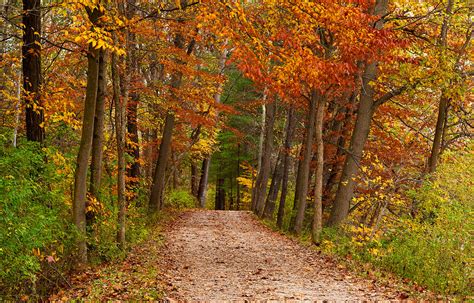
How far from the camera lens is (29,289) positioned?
7.42 metres

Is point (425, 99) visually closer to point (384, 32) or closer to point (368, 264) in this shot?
point (384, 32)

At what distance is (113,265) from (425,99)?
13.0m

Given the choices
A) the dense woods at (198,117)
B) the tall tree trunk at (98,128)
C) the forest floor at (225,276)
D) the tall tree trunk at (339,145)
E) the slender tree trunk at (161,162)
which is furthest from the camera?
the slender tree trunk at (161,162)

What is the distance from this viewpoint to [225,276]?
985 cm

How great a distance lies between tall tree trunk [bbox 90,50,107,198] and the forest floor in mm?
1806

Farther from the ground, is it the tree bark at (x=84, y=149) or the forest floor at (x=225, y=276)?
the tree bark at (x=84, y=149)

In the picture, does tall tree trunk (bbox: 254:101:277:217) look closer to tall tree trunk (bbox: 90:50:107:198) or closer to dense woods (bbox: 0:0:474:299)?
dense woods (bbox: 0:0:474:299)

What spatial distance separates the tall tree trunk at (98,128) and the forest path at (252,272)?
7.58ft

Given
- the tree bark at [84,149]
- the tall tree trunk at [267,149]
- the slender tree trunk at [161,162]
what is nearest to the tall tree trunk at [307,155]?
the slender tree trunk at [161,162]

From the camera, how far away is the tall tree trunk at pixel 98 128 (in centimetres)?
983

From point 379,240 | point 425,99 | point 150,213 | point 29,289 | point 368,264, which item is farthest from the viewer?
point 150,213

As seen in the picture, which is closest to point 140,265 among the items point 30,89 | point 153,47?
point 30,89

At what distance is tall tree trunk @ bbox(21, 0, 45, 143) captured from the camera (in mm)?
9383

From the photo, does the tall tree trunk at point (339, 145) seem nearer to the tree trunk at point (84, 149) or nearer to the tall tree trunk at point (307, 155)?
the tall tree trunk at point (307, 155)
